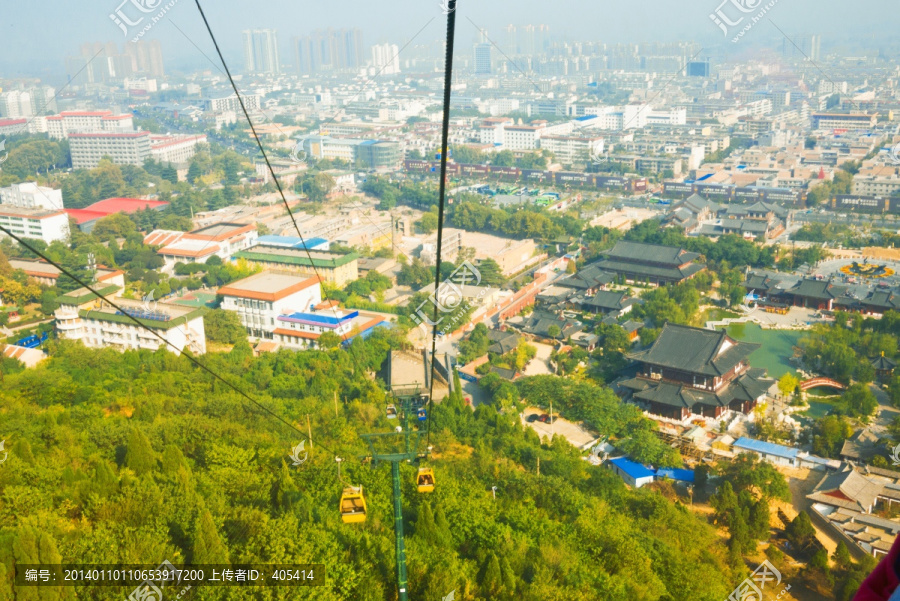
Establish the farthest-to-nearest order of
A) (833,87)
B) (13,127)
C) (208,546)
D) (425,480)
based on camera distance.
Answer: (833,87)
(13,127)
(425,480)
(208,546)

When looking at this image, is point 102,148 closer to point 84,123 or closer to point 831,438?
point 84,123

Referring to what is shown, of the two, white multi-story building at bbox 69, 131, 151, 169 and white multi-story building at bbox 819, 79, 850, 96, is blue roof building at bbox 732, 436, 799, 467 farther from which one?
white multi-story building at bbox 819, 79, 850, 96

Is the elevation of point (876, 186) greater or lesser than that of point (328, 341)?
greater

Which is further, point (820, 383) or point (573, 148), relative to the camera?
point (573, 148)

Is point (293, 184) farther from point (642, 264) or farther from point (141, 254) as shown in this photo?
point (642, 264)

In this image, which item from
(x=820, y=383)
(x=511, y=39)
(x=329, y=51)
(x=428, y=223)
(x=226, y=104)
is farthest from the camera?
(x=511, y=39)

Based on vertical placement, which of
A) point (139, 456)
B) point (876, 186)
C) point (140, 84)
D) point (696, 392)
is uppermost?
point (140, 84)

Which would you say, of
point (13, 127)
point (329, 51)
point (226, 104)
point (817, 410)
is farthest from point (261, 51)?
point (817, 410)

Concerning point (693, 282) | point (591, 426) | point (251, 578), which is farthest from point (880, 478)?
point (693, 282)
